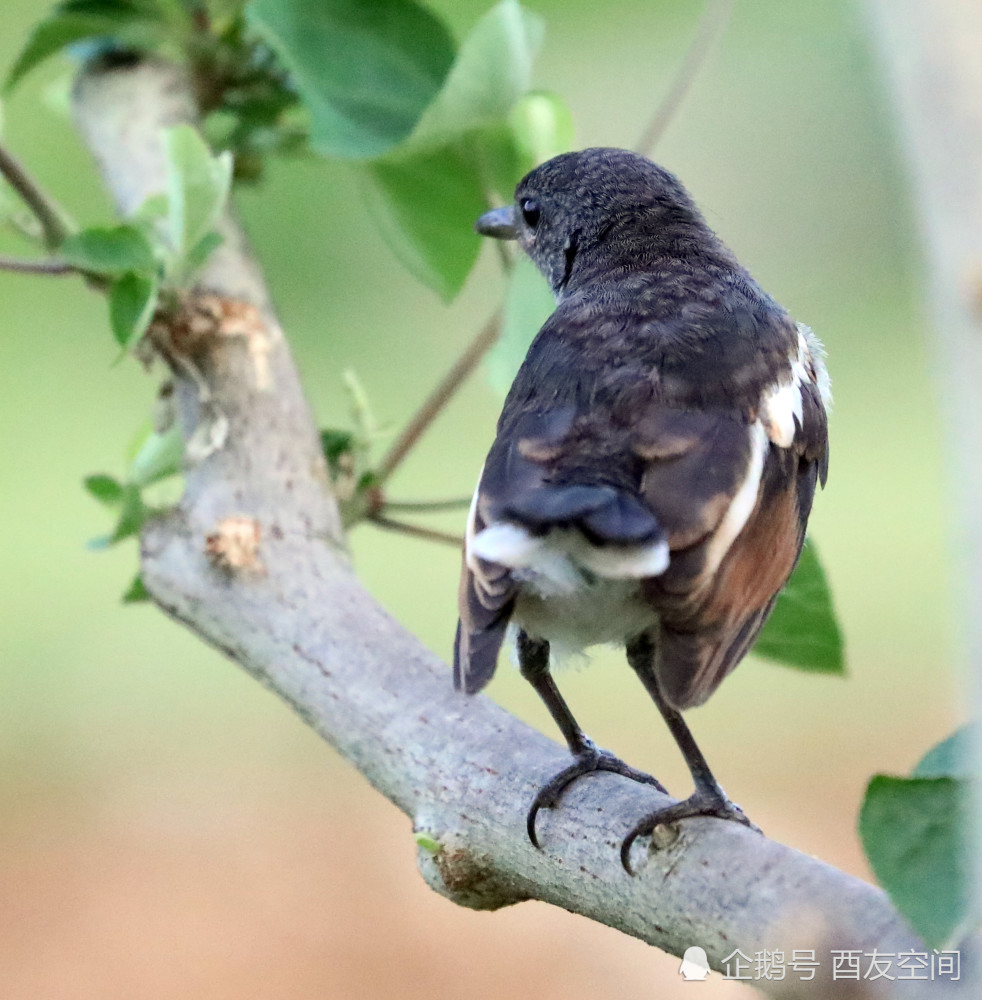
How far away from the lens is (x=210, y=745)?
459 centimetres

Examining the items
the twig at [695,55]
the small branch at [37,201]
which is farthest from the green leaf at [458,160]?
the small branch at [37,201]

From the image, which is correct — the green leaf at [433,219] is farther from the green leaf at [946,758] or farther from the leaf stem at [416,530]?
the green leaf at [946,758]

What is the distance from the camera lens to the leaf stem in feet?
6.68

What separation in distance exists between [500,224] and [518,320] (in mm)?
247

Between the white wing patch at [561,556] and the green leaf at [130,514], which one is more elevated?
the white wing patch at [561,556]

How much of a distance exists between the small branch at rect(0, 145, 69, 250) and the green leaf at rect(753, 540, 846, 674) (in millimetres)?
1256

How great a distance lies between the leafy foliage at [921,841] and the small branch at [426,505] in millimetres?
1008

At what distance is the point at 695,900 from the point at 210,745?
3662 mm

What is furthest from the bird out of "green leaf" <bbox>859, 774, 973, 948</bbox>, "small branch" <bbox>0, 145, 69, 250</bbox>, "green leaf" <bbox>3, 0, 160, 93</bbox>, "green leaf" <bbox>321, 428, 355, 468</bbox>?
"green leaf" <bbox>3, 0, 160, 93</bbox>

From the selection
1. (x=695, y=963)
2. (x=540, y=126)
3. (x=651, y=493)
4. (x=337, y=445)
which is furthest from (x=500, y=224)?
(x=695, y=963)

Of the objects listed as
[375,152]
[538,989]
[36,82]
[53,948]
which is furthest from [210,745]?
[375,152]

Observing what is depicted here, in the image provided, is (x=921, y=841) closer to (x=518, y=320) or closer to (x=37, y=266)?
(x=518, y=320)

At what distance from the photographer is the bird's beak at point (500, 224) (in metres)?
2.21

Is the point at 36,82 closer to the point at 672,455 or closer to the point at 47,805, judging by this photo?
the point at 47,805
